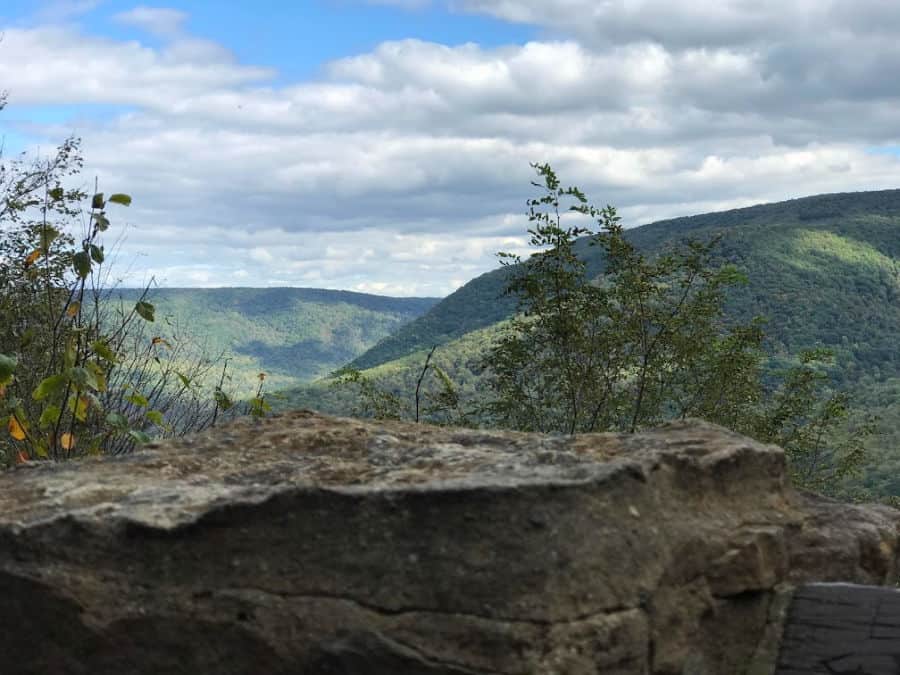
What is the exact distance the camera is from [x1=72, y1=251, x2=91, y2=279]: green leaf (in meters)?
6.12

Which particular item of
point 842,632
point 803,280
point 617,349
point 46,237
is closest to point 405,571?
point 842,632

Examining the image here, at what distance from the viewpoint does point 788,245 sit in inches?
4417

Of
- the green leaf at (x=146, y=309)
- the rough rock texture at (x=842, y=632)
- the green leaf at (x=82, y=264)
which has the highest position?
the green leaf at (x=82, y=264)

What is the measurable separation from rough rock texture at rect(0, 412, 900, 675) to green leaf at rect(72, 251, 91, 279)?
216 centimetres

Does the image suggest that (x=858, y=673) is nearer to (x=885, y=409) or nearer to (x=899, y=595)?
(x=899, y=595)

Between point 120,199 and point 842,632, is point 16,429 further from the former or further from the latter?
point 842,632

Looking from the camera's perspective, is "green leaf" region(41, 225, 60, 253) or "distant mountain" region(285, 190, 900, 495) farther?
"distant mountain" region(285, 190, 900, 495)

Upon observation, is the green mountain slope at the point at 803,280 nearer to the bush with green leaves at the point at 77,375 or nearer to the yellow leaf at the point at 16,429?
the bush with green leaves at the point at 77,375

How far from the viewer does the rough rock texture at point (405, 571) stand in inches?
139

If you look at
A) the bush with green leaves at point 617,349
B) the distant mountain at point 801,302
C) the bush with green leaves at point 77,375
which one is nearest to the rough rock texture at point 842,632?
the bush with green leaves at point 77,375

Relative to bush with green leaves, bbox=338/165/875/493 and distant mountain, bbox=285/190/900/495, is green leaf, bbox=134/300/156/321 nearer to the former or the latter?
bush with green leaves, bbox=338/165/875/493

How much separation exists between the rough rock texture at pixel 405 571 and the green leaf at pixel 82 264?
2159mm

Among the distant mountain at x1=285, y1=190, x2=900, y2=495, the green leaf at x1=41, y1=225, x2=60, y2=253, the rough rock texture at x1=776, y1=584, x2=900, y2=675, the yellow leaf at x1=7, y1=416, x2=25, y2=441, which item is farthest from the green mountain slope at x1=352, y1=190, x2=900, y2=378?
the rough rock texture at x1=776, y1=584, x2=900, y2=675

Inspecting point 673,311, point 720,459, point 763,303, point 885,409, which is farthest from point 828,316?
point 720,459
